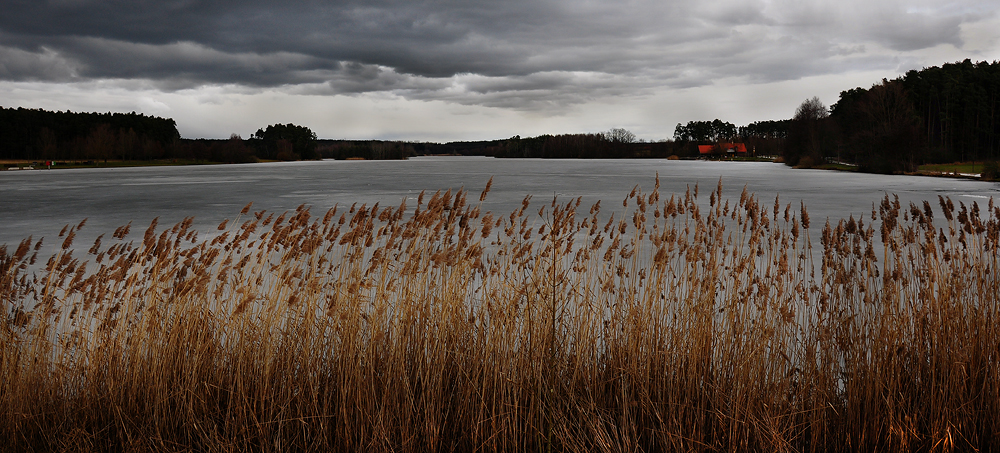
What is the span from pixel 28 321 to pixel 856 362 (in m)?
6.48

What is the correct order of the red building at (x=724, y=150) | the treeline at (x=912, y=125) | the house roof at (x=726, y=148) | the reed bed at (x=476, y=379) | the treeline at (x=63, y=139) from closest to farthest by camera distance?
the reed bed at (x=476, y=379) → the treeline at (x=912, y=125) → the treeline at (x=63, y=139) → the red building at (x=724, y=150) → the house roof at (x=726, y=148)

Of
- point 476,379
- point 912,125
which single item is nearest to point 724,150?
point 912,125

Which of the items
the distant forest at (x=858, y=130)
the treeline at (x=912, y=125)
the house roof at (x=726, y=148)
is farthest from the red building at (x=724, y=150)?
the treeline at (x=912, y=125)

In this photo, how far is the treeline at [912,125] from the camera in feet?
216

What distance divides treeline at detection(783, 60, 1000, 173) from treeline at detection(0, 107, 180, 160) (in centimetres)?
11731

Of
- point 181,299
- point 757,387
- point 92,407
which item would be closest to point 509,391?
point 757,387

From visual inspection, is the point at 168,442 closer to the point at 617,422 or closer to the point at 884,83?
the point at 617,422

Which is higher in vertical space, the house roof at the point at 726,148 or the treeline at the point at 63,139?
the treeline at the point at 63,139

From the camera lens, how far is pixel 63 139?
133 m

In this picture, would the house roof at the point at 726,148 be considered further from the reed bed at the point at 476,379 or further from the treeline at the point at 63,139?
the reed bed at the point at 476,379

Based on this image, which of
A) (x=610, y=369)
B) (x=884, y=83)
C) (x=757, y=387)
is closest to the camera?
(x=757, y=387)

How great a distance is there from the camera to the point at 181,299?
5.30 m

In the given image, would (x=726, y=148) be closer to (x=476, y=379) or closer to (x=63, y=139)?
(x=63, y=139)

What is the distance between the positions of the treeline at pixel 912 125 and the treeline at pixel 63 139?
11731 centimetres
